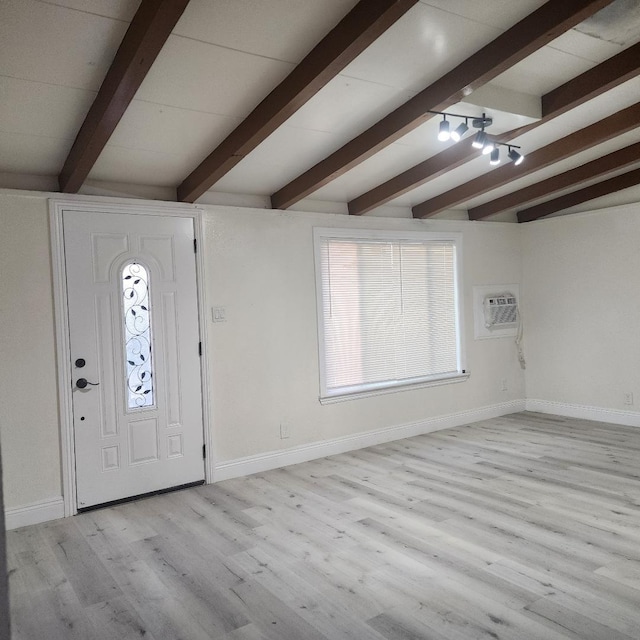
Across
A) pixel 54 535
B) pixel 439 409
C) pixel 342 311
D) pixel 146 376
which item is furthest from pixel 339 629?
pixel 439 409

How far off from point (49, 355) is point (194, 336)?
1055 mm

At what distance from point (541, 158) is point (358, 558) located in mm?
3481

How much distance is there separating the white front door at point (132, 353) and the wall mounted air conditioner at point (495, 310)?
134 inches

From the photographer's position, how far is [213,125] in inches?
137

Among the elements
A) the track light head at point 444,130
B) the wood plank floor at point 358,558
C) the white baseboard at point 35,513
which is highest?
the track light head at point 444,130

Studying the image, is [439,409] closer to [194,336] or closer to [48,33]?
[194,336]

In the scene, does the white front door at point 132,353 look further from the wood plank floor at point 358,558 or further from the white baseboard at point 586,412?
the white baseboard at point 586,412

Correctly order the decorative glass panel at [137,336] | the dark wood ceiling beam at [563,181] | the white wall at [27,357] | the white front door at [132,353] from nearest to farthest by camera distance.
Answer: the white wall at [27,357] → the white front door at [132,353] → the decorative glass panel at [137,336] → the dark wood ceiling beam at [563,181]

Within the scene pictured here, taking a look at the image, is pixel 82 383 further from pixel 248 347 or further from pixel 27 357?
pixel 248 347

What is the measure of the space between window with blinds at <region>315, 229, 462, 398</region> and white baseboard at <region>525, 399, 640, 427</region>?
4.20ft

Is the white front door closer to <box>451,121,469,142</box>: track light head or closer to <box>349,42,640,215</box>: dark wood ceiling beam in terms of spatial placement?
<box>349,42,640,215</box>: dark wood ceiling beam

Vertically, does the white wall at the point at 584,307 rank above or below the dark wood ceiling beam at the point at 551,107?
below

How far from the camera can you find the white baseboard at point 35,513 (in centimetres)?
373

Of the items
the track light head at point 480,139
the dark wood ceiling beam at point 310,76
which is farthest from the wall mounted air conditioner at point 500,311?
the dark wood ceiling beam at point 310,76
